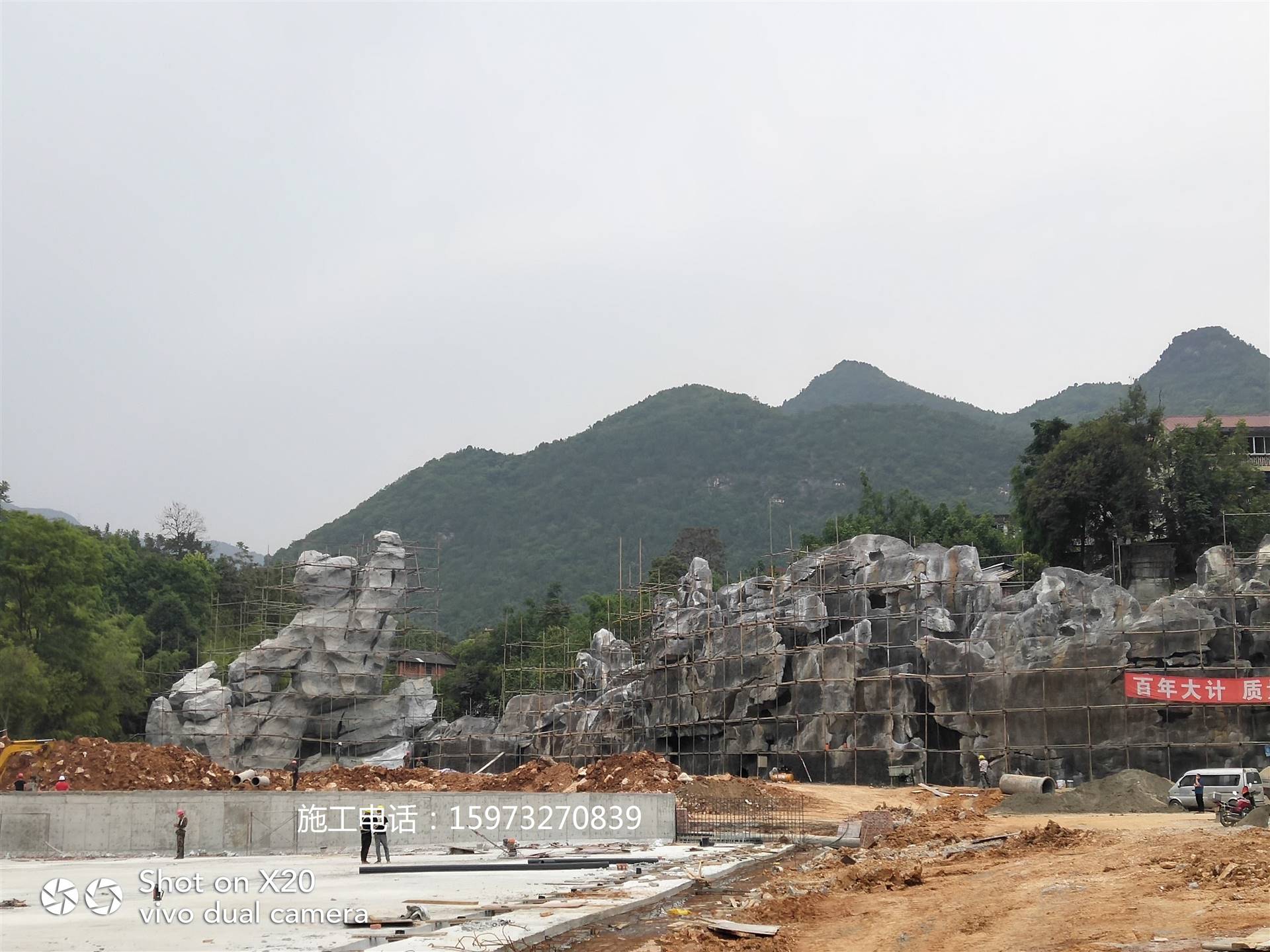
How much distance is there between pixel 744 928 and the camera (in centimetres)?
1052

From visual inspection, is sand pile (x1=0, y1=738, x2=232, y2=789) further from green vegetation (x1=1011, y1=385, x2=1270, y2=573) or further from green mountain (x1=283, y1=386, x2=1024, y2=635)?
green mountain (x1=283, y1=386, x2=1024, y2=635)

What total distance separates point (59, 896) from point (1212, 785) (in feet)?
64.6

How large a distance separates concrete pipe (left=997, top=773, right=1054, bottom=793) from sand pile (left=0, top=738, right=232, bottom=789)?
17.4m

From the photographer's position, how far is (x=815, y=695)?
33.8 meters

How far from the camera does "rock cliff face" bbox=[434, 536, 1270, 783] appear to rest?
28.1 meters

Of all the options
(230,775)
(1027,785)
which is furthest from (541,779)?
(1027,785)

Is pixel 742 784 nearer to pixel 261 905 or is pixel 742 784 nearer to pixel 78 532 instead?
pixel 261 905

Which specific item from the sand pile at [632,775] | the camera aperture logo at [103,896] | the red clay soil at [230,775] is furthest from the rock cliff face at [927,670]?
the camera aperture logo at [103,896]

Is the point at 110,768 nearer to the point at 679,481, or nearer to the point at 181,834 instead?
the point at 181,834

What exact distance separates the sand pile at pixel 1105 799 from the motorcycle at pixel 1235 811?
15.7 ft

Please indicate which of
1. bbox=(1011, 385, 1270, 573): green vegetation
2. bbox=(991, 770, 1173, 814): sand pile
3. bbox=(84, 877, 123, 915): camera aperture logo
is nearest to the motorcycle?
bbox=(991, 770, 1173, 814): sand pile

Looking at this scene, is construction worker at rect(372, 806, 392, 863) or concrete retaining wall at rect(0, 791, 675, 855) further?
concrete retaining wall at rect(0, 791, 675, 855)

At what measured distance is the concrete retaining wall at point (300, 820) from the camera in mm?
20438

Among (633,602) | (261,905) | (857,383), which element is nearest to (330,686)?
(633,602)
